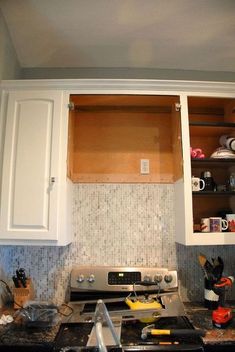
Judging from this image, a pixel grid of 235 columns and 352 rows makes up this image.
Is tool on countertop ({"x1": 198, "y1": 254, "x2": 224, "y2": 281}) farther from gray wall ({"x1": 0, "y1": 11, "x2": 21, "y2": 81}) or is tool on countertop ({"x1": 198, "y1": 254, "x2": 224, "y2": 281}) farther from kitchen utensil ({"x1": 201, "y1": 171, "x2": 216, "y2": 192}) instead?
gray wall ({"x1": 0, "y1": 11, "x2": 21, "y2": 81})

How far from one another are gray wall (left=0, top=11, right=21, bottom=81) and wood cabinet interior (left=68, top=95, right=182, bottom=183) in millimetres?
498

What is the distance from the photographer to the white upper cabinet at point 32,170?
1.60 meters

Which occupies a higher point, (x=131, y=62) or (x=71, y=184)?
(x=131, y=62)

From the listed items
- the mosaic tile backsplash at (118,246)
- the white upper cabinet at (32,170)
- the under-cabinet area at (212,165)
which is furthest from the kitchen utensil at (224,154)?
the white upper cabinet at (32,170)

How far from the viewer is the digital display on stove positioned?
1.76 meters

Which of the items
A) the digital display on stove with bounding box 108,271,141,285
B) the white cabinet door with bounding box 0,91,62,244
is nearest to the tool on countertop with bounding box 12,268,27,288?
the white cabinet door with bounding box 0,91,62,244

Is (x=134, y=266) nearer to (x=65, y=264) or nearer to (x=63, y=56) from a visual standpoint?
(x=65, y=264)

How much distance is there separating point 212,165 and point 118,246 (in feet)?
2.86

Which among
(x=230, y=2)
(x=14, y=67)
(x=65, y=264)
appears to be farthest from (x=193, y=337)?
(x=14, y=67)

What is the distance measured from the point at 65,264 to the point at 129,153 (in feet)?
3.00

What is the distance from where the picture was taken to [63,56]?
2.03 meters

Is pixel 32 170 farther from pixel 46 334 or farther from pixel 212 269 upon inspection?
pixel 212 269

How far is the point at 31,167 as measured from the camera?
1.64 metres

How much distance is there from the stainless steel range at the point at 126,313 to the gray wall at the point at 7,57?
55.1 inches
